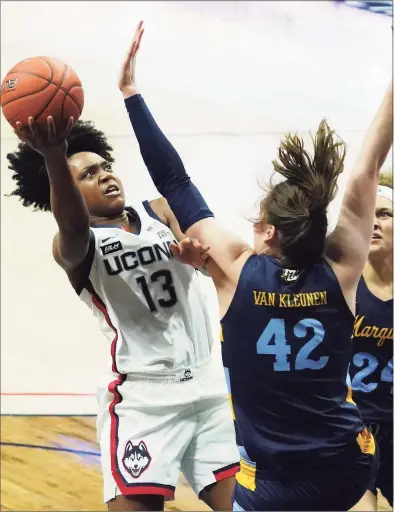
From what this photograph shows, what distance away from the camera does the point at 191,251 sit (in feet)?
6.66

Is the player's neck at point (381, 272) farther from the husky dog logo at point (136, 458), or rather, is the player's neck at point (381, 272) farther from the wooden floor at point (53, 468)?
the wooden floor at point (53, 468)

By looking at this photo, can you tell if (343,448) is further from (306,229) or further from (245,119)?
(245,119)

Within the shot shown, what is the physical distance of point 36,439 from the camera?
15.9 feet

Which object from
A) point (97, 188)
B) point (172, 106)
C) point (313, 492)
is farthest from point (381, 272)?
point (172, 106)

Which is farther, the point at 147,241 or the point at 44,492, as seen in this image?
the point at 44,492

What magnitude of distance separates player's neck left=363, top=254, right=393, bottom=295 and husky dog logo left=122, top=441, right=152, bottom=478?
1085 millimetres

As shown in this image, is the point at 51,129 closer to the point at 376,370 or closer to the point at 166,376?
the point at 166,376

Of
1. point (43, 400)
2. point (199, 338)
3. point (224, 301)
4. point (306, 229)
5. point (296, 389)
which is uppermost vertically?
point (306, 229)

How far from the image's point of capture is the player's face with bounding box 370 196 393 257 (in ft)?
10.0

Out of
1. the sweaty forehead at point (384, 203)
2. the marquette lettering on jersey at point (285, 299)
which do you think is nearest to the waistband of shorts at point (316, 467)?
the marquette lettering on jersey at point (285, 299)

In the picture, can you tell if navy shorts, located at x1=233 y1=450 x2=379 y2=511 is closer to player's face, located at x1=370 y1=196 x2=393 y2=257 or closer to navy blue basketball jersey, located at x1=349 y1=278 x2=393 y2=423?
navy blue basketball jersey, located at x1=349 y1=278 x2=393 y2=423

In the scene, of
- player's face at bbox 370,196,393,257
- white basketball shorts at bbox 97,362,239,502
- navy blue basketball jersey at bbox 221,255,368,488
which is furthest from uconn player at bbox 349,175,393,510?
Answer: navy blue basketball jersey at bbox 221,255,368,488

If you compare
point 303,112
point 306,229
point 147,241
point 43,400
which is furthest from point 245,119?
point 306,229

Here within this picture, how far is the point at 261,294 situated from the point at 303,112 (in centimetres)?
347
